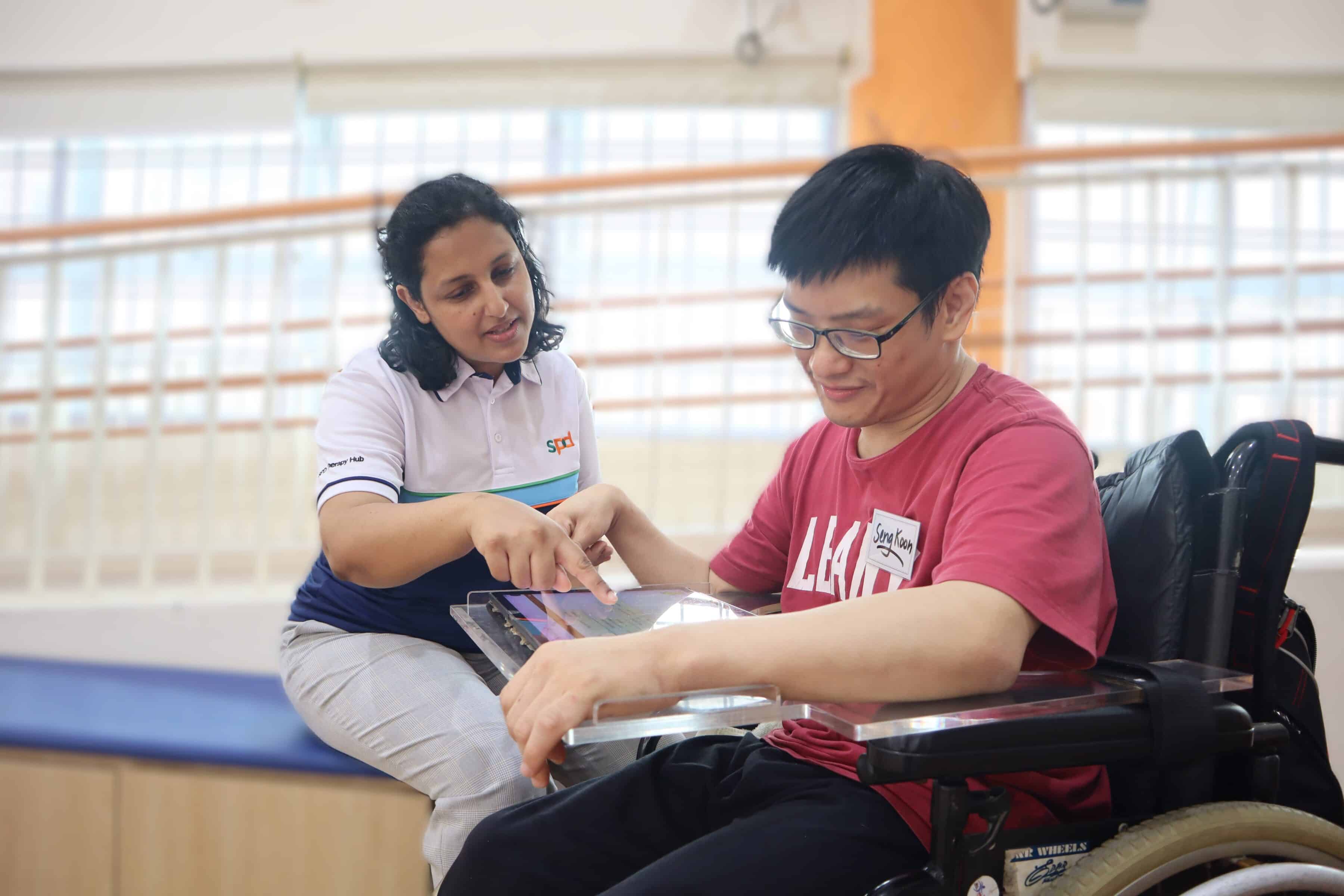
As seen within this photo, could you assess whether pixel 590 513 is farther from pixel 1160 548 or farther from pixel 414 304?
pixel 1160 548

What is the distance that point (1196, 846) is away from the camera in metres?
0.80

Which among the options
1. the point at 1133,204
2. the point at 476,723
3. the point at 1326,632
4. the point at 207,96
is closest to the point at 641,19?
the point at 207,96

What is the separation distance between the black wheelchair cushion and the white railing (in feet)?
7.01

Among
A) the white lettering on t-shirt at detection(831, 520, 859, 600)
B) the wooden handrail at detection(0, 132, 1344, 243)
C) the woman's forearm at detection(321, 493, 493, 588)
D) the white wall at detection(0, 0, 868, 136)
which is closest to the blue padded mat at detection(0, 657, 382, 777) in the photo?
the woman's forearm at detection(321, 493, 493, 588)

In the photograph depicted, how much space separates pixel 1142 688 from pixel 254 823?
3.97ft

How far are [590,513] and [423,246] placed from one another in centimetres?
46

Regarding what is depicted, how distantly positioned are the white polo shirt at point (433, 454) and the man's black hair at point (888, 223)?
61 cm

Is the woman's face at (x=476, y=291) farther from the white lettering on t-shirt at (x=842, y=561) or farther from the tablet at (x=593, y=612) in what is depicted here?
the white lettering on t-shirt at (x=842, y=561)

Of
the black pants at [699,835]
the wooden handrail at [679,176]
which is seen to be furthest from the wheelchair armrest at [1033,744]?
the wooden handrail at [679,176]

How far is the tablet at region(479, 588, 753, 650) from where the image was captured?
882 mm

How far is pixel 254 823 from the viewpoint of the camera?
140 cm

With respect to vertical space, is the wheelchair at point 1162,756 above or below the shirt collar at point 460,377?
below

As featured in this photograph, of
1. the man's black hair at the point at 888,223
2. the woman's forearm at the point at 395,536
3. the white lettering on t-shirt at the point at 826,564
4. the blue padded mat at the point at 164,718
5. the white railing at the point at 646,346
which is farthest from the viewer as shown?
the white railing at the point at 646,346

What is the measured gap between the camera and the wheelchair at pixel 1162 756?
2.51ft
